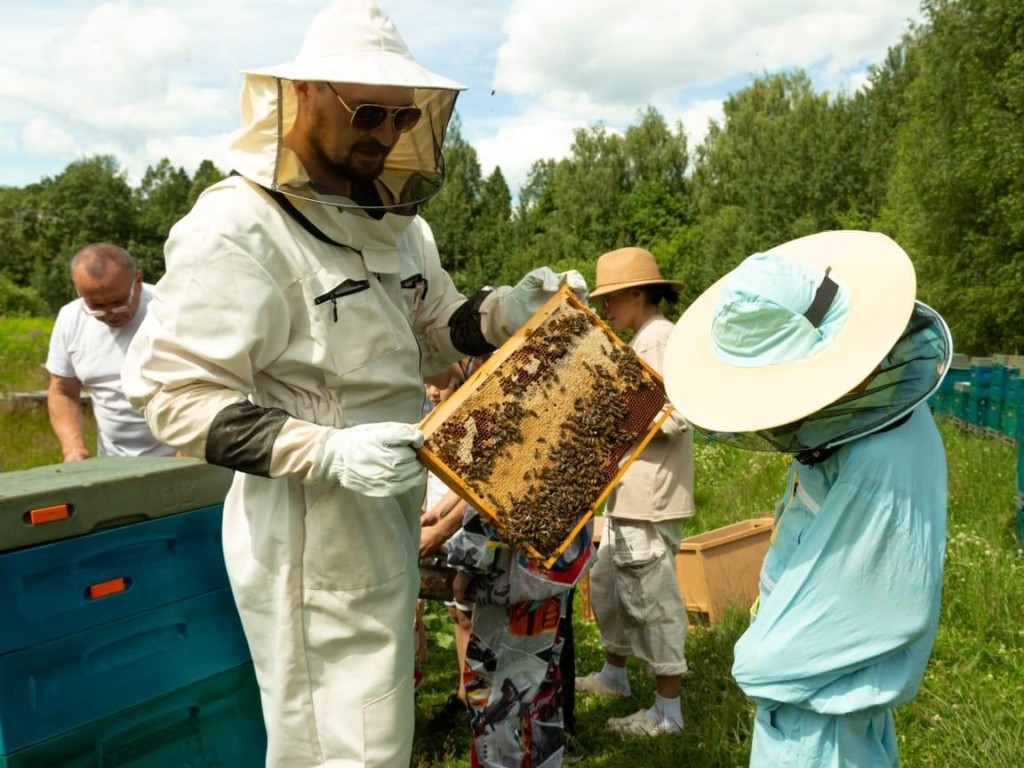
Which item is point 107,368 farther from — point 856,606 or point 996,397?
point 996,397

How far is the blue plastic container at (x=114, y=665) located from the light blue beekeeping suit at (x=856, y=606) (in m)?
Result: 1.71

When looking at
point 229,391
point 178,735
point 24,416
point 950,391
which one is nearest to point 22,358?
point 24,416

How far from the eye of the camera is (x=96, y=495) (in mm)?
2459

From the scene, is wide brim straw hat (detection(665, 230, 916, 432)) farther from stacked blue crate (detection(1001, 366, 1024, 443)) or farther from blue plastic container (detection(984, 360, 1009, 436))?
blue plastic container (detection(984, 360, 1009, 436))

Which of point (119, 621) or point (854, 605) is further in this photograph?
point (119, 621)

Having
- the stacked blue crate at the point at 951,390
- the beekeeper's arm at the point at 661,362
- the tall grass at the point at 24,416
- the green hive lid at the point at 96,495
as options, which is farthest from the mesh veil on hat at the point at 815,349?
the stacked blue crate at the point at 951,390

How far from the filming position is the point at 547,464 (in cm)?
261

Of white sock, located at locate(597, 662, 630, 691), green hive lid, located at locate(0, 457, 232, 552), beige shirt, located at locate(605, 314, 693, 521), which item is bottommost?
white sock, located at locate(597, 662, 630, 691)

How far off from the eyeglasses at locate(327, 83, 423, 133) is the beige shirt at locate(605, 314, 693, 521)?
1.96 meters

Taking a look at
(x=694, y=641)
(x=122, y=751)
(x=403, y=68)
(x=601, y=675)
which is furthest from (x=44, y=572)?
(x=694, y=641)

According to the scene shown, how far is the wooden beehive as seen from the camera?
7.97 ft

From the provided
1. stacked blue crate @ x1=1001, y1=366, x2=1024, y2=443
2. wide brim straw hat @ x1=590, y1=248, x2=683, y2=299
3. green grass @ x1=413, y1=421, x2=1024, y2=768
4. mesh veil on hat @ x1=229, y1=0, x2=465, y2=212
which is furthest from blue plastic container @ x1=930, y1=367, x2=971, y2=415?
mesh veil on hat @ x1=229, y1=0, x2=465, y2=212

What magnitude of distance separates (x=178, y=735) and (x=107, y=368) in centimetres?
258

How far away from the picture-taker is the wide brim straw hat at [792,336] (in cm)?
171
